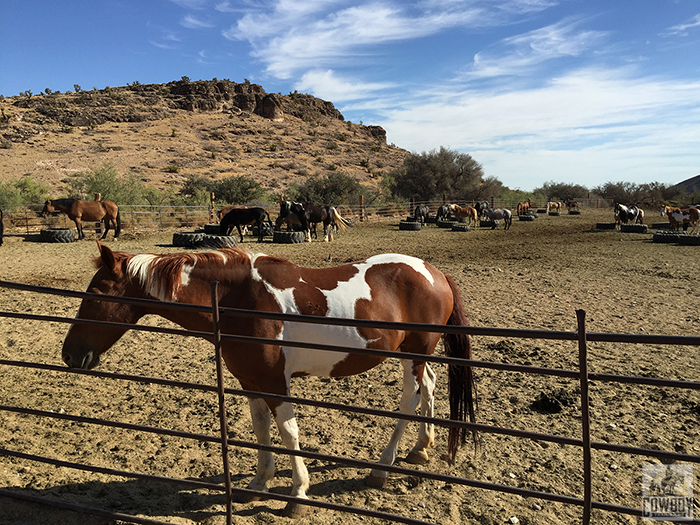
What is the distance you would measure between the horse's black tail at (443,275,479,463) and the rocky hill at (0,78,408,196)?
39371mm

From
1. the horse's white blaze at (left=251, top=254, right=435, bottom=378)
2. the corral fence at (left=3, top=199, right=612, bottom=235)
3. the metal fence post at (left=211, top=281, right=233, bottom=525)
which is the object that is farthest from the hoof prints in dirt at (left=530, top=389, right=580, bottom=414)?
the corral fence at (left=3, top=199, right=612, bottom=235)

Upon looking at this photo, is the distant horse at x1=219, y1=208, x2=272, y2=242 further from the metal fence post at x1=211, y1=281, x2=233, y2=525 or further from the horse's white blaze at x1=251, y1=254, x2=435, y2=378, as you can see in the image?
the metal fence post at x1=211, y1=281, x2=233, y2=525

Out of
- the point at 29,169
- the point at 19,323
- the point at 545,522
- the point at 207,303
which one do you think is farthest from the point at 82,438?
the point at 29,169

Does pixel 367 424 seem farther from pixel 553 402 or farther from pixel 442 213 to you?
pixel 442 213

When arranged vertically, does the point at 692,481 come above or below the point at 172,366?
below

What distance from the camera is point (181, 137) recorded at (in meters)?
57.6

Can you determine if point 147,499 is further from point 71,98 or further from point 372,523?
point 71,98

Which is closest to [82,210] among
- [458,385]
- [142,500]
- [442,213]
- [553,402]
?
[142,500]

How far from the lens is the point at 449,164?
1645 inches

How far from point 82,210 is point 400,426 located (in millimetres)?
18027

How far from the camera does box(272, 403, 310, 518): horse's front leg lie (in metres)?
2.90

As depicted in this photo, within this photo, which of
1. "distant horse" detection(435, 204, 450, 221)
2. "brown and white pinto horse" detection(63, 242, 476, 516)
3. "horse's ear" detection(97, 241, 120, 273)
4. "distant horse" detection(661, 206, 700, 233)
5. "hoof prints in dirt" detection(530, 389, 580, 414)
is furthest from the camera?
"distant horse" detection(435, 204, 450, 221)

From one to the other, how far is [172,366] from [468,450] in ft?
12.0

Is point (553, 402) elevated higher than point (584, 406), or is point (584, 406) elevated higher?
point (584, 406)
